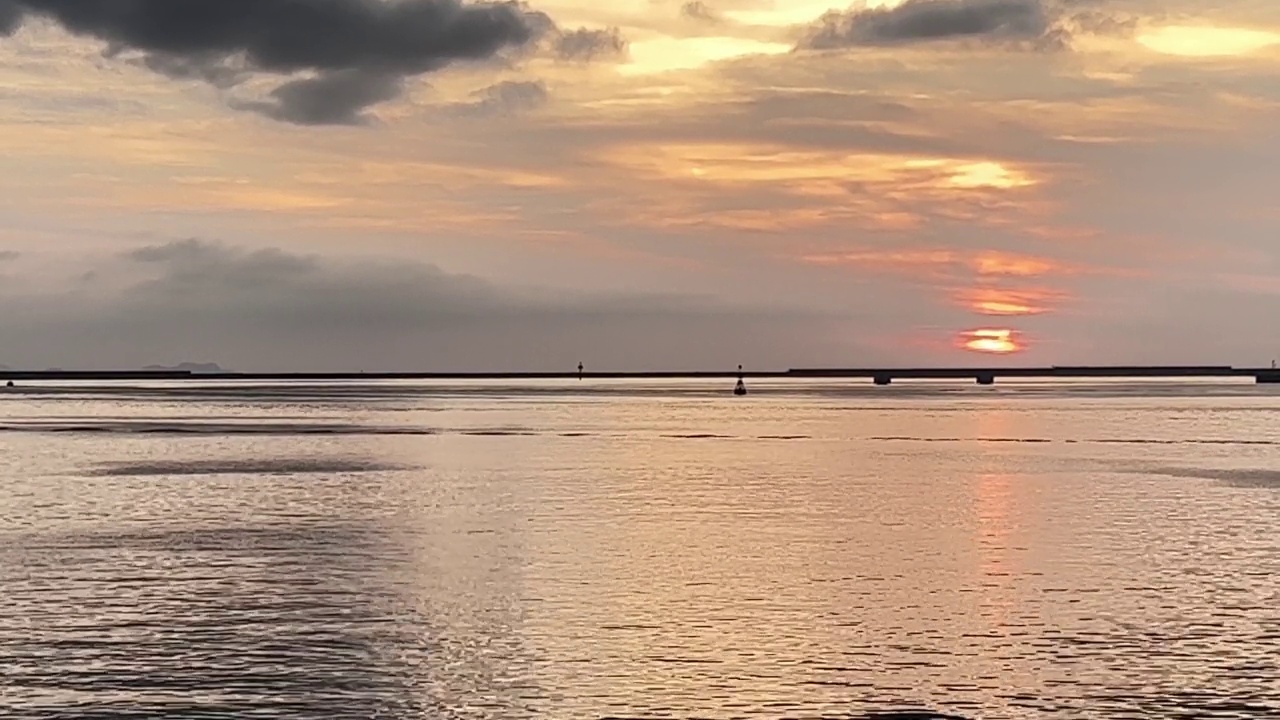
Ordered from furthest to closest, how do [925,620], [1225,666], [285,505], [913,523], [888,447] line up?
[888,447]
[285,505]
[913,523]
[925,620]
[1225,666]

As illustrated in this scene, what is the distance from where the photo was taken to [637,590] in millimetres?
35938

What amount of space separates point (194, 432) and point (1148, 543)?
93064mm

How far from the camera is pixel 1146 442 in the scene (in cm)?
10669

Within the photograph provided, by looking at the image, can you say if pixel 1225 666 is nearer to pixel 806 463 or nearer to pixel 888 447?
pixel 806 463

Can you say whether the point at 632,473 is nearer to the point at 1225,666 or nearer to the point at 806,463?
the point at 806,463

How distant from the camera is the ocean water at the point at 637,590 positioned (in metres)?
25.2

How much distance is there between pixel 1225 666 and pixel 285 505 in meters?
39.3

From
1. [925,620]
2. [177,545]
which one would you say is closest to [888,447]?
[177,545]

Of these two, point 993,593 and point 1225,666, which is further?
point 993,593

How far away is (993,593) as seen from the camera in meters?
36.1

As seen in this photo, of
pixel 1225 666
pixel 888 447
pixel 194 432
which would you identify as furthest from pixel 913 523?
pixel 194 432

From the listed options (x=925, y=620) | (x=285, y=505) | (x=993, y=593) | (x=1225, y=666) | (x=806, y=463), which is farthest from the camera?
(x=806, y=463)

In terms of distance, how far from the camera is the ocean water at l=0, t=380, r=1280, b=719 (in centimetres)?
2516

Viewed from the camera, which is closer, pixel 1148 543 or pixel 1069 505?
pixel 1148 543
